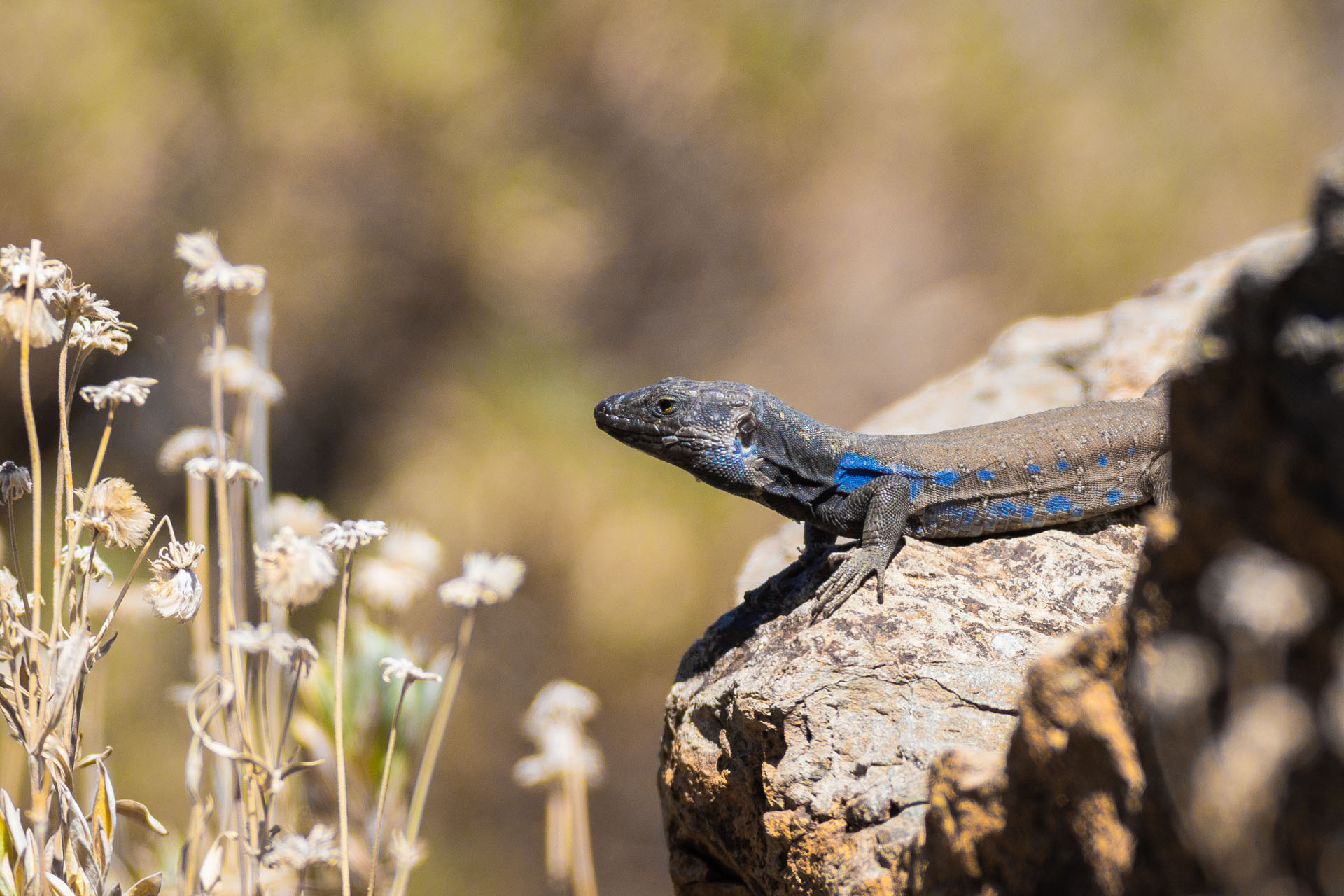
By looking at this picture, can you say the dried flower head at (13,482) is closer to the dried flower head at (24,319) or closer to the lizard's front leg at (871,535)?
the dried flower head at (24,319)

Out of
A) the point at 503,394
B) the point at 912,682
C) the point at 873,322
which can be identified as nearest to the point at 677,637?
the point at 503,394

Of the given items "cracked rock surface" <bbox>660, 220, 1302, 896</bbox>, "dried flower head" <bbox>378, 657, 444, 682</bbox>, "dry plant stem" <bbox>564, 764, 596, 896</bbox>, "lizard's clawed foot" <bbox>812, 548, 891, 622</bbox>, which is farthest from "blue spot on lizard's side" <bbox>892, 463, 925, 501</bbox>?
"dried flower head" <bbox>378, 657, 444, 682</bbox>

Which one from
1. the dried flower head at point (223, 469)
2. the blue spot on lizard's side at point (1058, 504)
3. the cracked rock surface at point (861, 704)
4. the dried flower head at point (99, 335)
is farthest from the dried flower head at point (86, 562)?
the blue spot on lizard's side at point (1058, 504)

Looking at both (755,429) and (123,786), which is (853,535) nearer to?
(755,429)

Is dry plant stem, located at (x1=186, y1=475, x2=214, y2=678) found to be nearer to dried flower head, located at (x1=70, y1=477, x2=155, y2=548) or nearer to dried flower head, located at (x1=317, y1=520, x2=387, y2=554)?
dried flower head, located at (x1=70, y1=477, x2=155, y2=548)

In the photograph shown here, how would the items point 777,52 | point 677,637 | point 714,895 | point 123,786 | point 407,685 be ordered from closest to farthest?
point 407,685
point 714,895
point 123,786
point 677,637
point 777,52

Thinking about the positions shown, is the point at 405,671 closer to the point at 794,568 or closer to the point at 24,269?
the point at 24,269

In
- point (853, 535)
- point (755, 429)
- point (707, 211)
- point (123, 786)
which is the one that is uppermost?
point (707, 211)
